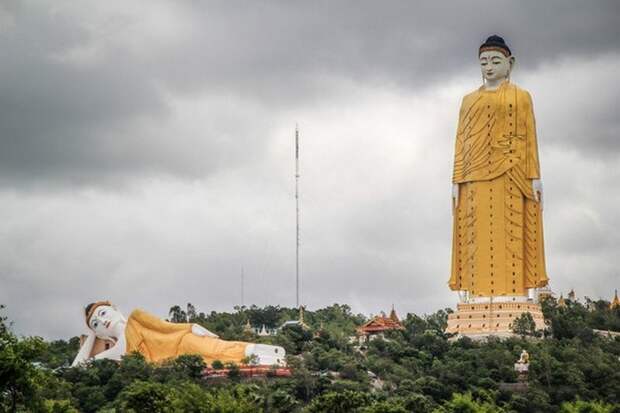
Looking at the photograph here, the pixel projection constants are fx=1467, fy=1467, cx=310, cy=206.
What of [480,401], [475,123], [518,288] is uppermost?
[475,123]

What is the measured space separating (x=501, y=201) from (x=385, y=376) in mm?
11517

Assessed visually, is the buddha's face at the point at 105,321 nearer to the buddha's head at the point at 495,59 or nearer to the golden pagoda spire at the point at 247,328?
the golden pagoda spire at the point at 247,328

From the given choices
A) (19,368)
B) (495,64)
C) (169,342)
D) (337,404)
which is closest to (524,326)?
(495,64)

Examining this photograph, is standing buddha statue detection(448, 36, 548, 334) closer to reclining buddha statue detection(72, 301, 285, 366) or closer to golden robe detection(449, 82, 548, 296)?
golden robe detection(449, 82, 548, 296)

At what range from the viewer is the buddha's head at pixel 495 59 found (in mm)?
60344

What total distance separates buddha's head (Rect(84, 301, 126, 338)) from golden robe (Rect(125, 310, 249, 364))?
985 mm

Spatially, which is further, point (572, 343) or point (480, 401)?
point (572, 343)

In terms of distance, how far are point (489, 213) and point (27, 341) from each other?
3232 cm

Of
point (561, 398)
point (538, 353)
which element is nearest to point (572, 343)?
point (538, 353)

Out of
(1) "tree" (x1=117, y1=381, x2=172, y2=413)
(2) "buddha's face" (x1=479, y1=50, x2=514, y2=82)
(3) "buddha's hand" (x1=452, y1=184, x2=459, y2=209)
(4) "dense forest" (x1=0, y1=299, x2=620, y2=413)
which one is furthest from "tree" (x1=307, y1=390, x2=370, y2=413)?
(2) "buddha's face" (x1=479, y1=50, x2=514, y2=82)

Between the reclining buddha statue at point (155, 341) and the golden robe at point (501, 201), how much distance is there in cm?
1138

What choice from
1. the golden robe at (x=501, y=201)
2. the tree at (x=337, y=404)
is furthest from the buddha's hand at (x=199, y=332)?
the tree at (x=337, y=404)

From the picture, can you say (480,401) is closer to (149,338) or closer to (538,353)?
(538,353)

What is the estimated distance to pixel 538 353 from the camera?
52719mm
